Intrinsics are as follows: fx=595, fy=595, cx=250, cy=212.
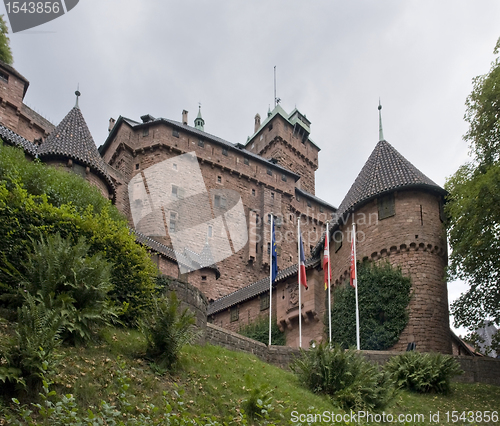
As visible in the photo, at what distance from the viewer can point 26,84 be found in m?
35.3

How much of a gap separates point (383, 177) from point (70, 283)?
58.4ft

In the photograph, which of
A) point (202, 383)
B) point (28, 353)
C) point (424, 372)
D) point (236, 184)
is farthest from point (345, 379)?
point (236, 184)

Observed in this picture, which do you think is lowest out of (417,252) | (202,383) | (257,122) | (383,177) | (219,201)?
(202,383)

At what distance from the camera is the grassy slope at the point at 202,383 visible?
10531 mm

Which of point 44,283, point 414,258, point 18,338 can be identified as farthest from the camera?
point 414,258

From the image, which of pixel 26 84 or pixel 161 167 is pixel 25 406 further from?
pixel 161 167

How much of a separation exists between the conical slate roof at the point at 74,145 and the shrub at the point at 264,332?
10.3 metres

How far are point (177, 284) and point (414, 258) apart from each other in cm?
1200

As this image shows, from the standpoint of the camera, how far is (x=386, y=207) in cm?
2586

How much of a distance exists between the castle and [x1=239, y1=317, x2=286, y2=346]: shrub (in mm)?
362

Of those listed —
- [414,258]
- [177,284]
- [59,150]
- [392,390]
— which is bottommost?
[392,390]

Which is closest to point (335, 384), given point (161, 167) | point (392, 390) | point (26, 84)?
point (392, 390)

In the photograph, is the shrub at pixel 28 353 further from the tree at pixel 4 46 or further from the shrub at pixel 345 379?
the tree at pixel 4 46

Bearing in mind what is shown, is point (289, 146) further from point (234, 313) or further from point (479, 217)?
point (479, 217)
